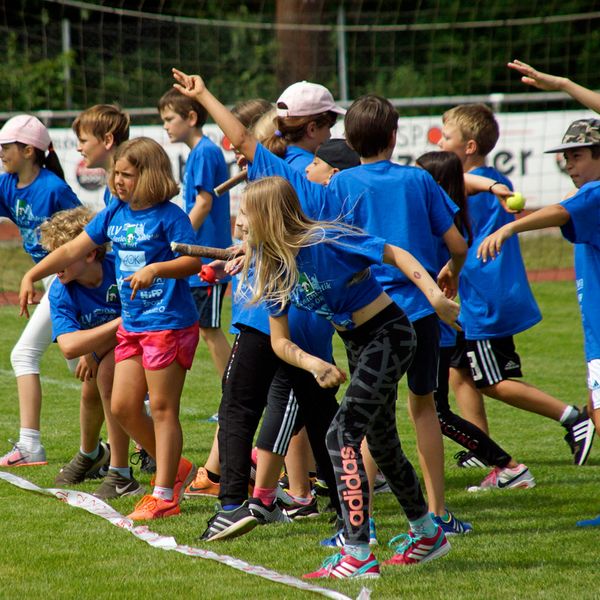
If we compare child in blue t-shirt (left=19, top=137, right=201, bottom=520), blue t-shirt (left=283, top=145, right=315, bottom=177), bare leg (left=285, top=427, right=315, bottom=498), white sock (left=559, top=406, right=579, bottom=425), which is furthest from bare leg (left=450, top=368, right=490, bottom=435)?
blue t-shirt (left=283, top=145, right=315, bottom=177)

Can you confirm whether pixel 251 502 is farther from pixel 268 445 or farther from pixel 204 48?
pixel 204 48

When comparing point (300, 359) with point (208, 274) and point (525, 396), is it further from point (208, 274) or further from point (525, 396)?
point (525, 396)

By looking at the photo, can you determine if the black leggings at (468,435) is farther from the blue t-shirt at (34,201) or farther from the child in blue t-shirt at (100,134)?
the blue t-shirt at (34,201)

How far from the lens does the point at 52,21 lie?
2550 cm

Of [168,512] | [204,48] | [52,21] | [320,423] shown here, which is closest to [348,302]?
[320,423]

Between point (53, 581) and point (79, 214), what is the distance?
2.21 metres

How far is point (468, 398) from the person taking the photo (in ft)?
21.9

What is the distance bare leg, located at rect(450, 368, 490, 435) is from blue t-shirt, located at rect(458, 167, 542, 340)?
0.99ft

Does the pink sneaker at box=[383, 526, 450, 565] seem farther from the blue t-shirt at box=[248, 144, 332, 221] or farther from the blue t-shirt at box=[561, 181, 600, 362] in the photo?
the blue t-shirt at box=[248, 144, 332, 221]

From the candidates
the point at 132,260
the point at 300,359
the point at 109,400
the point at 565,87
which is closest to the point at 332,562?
the point at 300,359

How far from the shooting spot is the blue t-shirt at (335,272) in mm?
4219

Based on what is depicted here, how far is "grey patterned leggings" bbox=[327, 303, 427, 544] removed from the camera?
13.9ft

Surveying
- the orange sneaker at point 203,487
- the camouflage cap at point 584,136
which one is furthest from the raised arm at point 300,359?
the orange sneaker at point 203,487

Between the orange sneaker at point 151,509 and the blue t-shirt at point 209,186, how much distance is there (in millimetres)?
1968
